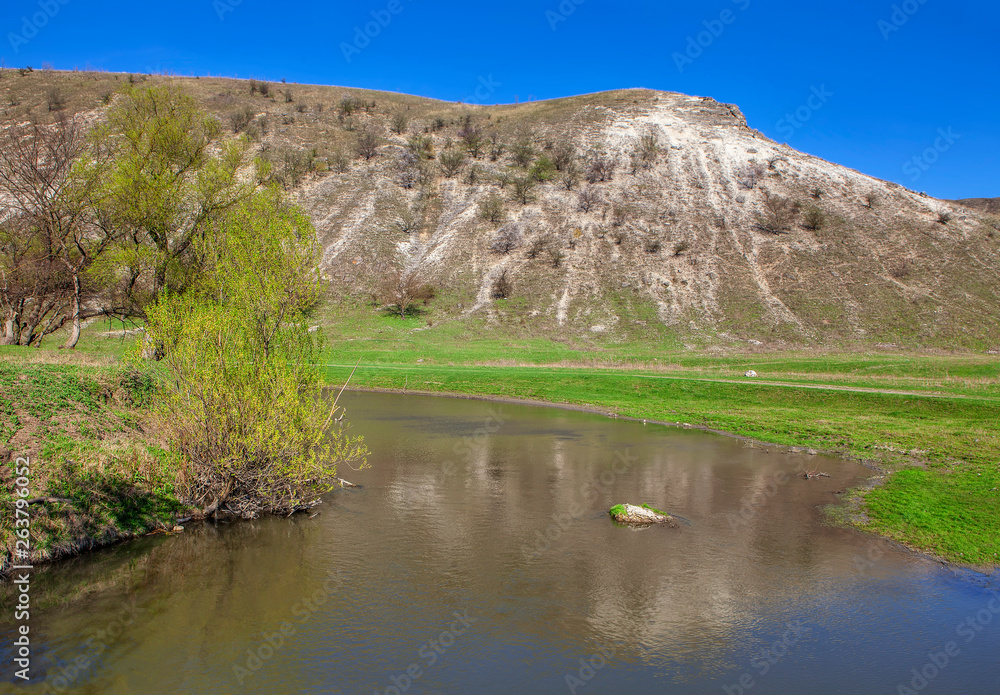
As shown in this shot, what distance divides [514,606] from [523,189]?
8636 cm

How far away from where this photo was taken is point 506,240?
86.4m

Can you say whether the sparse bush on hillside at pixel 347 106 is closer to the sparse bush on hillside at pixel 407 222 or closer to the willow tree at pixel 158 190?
the sparse bush on hillside at pixel 407 222

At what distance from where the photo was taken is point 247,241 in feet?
55.0

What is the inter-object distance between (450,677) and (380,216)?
86533 millimetres

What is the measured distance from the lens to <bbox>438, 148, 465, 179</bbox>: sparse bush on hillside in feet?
330

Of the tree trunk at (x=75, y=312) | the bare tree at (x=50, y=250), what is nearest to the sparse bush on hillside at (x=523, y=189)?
the bare tree at (x=50, y=250)

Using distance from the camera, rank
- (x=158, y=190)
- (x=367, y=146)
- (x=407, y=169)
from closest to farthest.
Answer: (x=158, y=190), (x=407, y=169), (x=367, y=146)

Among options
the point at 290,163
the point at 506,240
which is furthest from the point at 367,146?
the point at 506,240

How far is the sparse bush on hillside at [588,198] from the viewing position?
91062 mm

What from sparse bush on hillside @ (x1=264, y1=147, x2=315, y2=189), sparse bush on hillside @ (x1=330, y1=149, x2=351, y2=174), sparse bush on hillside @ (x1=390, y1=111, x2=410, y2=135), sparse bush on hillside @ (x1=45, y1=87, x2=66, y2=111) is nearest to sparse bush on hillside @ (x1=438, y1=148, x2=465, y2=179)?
sparse bush on hillside @ (x1=390, y1=111, x2=410, y2=135)

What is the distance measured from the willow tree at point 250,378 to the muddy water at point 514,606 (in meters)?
1.17

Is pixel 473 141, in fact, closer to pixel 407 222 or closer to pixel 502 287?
pixel 407 222

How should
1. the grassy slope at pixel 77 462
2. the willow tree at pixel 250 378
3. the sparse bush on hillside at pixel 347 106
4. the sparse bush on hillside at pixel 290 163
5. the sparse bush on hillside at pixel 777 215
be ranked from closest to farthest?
the grassy slope at pixel 77 462
the willow tree at pixel 250 378
the sparse bush on hillside at pixel 777 215
the sparse bush on hillside at pixel 290 163
the sparse bush on hillside at pixel 347 106

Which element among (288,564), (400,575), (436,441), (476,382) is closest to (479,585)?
(400,575)
